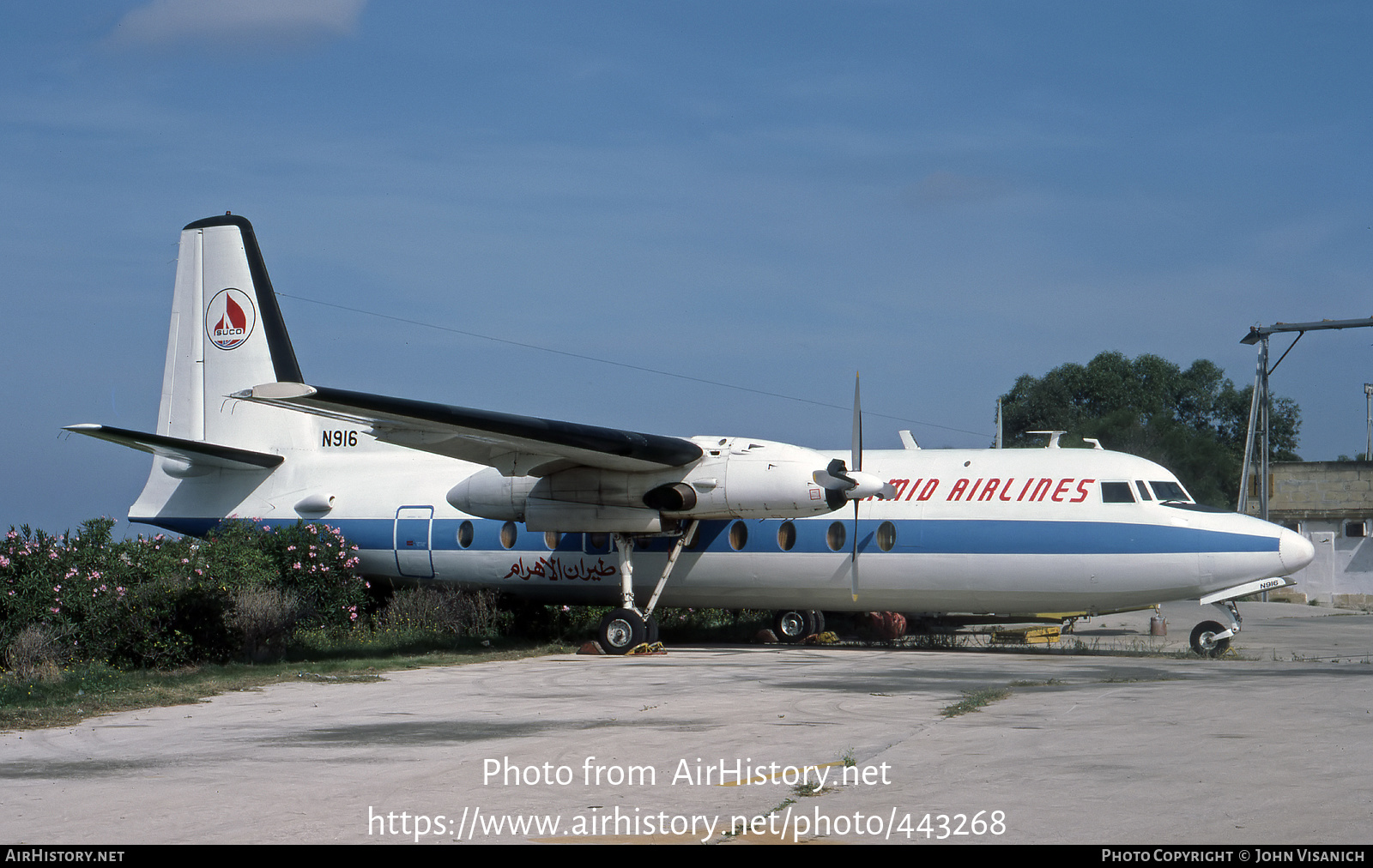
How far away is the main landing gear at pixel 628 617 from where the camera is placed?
58.5ft

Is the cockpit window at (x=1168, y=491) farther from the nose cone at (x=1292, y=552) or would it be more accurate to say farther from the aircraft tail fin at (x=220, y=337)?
the aircraft tail fin at (x=220, y=337)

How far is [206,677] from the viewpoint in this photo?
15039 mm

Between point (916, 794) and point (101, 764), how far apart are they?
17.8 ft

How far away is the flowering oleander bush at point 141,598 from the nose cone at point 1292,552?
1397cm

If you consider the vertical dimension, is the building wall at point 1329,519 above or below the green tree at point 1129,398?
below

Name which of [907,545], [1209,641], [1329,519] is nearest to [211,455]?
[907,545]

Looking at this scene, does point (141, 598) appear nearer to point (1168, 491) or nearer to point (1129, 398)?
point (1168, 491)

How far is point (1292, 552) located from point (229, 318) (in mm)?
18351

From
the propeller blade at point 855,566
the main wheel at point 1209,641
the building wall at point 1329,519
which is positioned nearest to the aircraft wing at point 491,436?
the propeller blade at point 855,566

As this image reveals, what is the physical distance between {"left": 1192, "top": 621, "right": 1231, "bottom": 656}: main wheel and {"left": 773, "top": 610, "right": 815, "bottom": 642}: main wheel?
631cm
